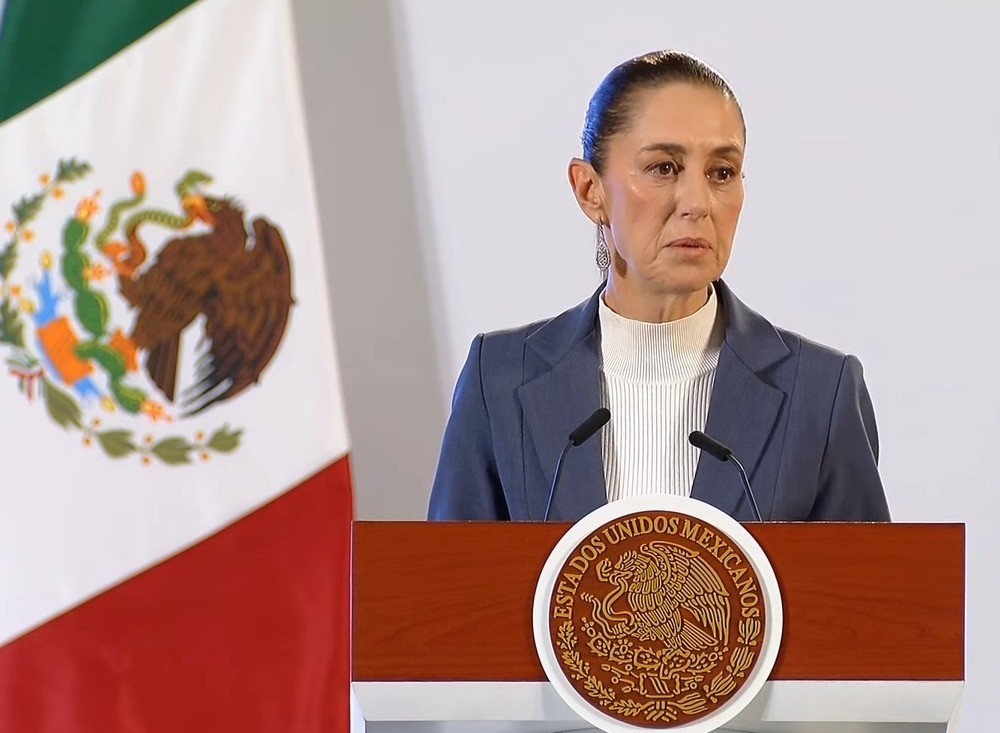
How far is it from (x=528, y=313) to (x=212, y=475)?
0.82 metres

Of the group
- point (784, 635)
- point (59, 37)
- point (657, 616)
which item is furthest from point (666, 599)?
point (59, 37)

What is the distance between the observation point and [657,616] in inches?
51.0

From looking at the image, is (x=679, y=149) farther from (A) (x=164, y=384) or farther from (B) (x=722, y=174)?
(A) (x=164, y=384)

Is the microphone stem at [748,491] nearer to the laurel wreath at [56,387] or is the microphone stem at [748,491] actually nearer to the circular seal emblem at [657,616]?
the circular seal emblem at [657,616]

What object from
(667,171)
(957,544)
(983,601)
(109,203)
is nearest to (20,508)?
(109,203)

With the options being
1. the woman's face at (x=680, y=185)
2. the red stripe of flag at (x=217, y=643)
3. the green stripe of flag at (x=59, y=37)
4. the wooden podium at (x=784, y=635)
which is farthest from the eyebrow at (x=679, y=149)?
the green stripe of flag at (x=59, y=37)

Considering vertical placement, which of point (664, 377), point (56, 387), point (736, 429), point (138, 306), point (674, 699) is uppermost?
point (138, 306)

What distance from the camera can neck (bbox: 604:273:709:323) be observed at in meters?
1.96

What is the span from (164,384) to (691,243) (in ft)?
4.07

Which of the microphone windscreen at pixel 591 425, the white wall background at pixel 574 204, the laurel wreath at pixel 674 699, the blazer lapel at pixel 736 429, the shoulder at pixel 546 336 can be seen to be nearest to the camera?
the laurel wreath at pixel 674 699

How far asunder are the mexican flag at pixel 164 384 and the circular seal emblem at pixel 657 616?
4.75 feet

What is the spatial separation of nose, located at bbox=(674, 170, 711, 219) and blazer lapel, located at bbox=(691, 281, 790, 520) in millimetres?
190

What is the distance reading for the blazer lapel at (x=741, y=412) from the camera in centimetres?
177

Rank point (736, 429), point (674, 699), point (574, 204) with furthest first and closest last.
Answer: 1. point (574, 204)
2. point (736, 429)
3. point (674, 699)
